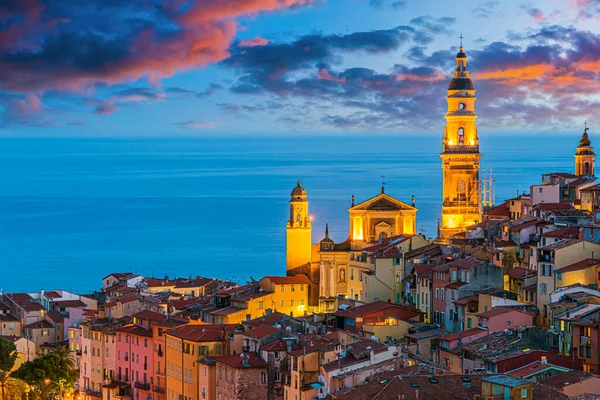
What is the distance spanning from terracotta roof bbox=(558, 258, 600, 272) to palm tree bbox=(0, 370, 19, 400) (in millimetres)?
16881

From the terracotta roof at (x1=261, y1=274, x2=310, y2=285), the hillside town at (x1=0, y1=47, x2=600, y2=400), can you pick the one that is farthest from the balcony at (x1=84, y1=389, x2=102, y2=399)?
the terracotta roof at (x1=261, y1=274, x2=310, y2=285)

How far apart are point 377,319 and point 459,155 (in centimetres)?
2276

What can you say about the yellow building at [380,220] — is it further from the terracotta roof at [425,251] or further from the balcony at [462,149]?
the balcony at [462,149]

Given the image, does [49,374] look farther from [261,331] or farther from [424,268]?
[424,268]

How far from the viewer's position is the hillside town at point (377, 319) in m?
35.1

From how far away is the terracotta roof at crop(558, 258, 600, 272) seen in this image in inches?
1574

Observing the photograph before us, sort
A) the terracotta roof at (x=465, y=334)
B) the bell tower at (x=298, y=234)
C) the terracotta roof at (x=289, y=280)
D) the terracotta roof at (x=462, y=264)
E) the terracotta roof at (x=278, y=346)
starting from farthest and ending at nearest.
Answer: the bell tower at (x=298, y=234)
the terracotta roof at (x=289, y=280)
the terracotta roof at (x=462, y=264)
the terracotta roof at (x=278, y=346)
the terracotta roof at (x=465, y=334)

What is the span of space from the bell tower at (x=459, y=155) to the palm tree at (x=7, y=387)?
91.2 ft

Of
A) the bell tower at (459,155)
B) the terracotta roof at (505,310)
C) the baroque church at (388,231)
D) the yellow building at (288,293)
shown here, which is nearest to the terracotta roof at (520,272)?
the terracotta roof at (505,310)

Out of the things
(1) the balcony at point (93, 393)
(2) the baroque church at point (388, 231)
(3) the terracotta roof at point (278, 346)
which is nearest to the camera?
(3) the terracotta roof at point (278, 346)

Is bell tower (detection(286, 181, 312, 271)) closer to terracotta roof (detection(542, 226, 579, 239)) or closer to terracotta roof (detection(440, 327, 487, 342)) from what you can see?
terracotta roof (detection(542, 226, 579, 239))

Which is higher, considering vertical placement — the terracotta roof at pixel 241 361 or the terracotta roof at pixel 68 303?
the terracotta roof at pixel 68 303

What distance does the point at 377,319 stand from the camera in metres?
44.4

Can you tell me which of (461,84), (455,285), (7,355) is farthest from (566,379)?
(461,84)
